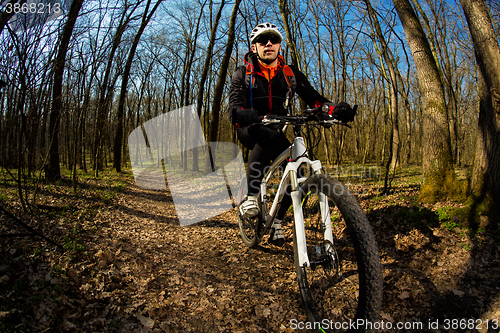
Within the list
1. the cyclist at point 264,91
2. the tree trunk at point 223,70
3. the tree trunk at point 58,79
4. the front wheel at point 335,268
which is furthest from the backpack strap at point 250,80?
the tree trunk at point 223,70

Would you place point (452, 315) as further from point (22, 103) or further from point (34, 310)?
point (22, 103)

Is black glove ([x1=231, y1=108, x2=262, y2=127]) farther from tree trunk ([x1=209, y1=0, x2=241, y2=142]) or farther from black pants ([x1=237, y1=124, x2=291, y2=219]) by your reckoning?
tree trunk ([x1=209, y1=0, x2=241, y2=142])

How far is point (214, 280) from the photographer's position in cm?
281

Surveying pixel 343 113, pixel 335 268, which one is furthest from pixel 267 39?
pixel 335 268

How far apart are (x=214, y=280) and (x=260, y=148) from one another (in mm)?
1579

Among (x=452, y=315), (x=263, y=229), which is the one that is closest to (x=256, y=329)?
(x=263, y=229)

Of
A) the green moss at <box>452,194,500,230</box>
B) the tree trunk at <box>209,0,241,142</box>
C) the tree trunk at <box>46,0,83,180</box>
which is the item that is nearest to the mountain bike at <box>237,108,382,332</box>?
the green moss at <box>452,194,500,230</box>

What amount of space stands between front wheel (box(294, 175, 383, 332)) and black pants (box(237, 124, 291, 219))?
81cm

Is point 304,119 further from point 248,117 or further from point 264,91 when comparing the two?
point 264,91

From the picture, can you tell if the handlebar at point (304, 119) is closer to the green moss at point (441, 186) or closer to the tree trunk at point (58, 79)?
the green moss at point (441, 186)

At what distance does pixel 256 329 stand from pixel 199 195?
7738mm

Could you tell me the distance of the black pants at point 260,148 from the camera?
2.85 m

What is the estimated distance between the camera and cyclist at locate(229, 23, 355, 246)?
279 cm

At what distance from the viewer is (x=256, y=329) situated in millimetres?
2033
